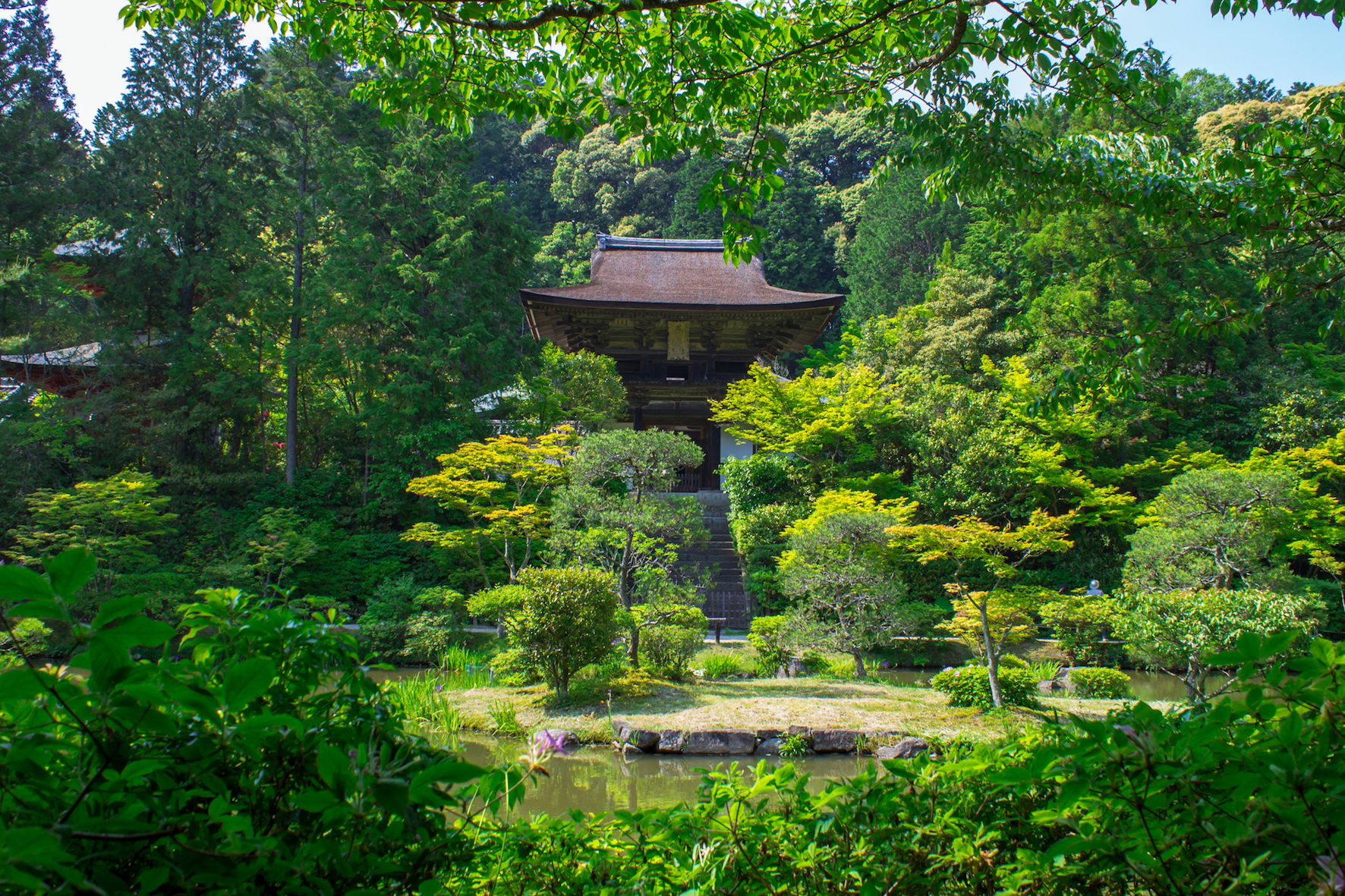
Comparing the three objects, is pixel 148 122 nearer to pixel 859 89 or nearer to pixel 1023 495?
pixel 859 89

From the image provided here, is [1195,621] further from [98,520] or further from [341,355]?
[98,520]

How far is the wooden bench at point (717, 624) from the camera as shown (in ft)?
31.4

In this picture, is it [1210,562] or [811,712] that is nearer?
[811,712]

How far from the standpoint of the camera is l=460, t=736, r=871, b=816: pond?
14.8 ft

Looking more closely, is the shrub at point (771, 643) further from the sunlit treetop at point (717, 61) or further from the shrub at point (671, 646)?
the sunlit treetop at point (717, 61)

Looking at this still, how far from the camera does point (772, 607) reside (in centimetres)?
1076

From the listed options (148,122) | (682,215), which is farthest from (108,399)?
(682,215)

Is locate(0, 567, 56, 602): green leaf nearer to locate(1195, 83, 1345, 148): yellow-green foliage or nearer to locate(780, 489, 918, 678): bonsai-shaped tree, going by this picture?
locate(780, 489, 918, 678): bonsai-shaped tree

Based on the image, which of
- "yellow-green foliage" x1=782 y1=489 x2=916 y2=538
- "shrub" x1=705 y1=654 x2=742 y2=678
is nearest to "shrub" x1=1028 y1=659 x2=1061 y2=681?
"yellow-green foliage" x1=782 y1=489 x2=916 y2=538

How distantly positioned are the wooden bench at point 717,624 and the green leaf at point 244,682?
8.35 metres

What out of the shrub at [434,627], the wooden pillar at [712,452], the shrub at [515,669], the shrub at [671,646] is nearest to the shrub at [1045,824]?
the shrub at [515,669]

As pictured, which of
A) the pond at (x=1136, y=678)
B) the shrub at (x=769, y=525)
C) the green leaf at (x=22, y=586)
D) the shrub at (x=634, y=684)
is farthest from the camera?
the shrub at (x=769, y=525)

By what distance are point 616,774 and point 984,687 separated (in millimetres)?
3512

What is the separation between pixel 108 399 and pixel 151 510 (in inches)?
123
